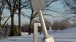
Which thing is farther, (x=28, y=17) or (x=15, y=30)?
(x=28, y=17)

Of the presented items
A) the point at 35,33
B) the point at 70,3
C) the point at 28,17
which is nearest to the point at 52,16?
the point at 28,17

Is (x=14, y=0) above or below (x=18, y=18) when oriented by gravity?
above

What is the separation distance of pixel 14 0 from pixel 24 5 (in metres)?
2.05

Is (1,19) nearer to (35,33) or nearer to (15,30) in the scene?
(15,30)

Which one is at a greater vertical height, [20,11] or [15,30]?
[20,11]

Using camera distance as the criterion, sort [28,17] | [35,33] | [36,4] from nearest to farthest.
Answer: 1. [36,4]
2. [35,33]
3. [28,17]

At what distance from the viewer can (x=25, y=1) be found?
31.2 meters

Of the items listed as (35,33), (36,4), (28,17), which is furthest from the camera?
(28,17)

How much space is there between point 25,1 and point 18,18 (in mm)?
2750

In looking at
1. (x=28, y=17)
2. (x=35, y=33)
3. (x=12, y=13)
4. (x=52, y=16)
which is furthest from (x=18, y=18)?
(x=35, y=33)

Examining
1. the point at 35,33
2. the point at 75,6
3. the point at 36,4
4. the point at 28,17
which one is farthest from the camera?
the point at 28,17

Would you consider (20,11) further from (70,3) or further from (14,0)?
(70,3)

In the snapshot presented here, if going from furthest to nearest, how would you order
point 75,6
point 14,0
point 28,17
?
point 28,17 → point 14,0 → point 75,6

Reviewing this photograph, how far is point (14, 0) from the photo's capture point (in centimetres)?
3022
